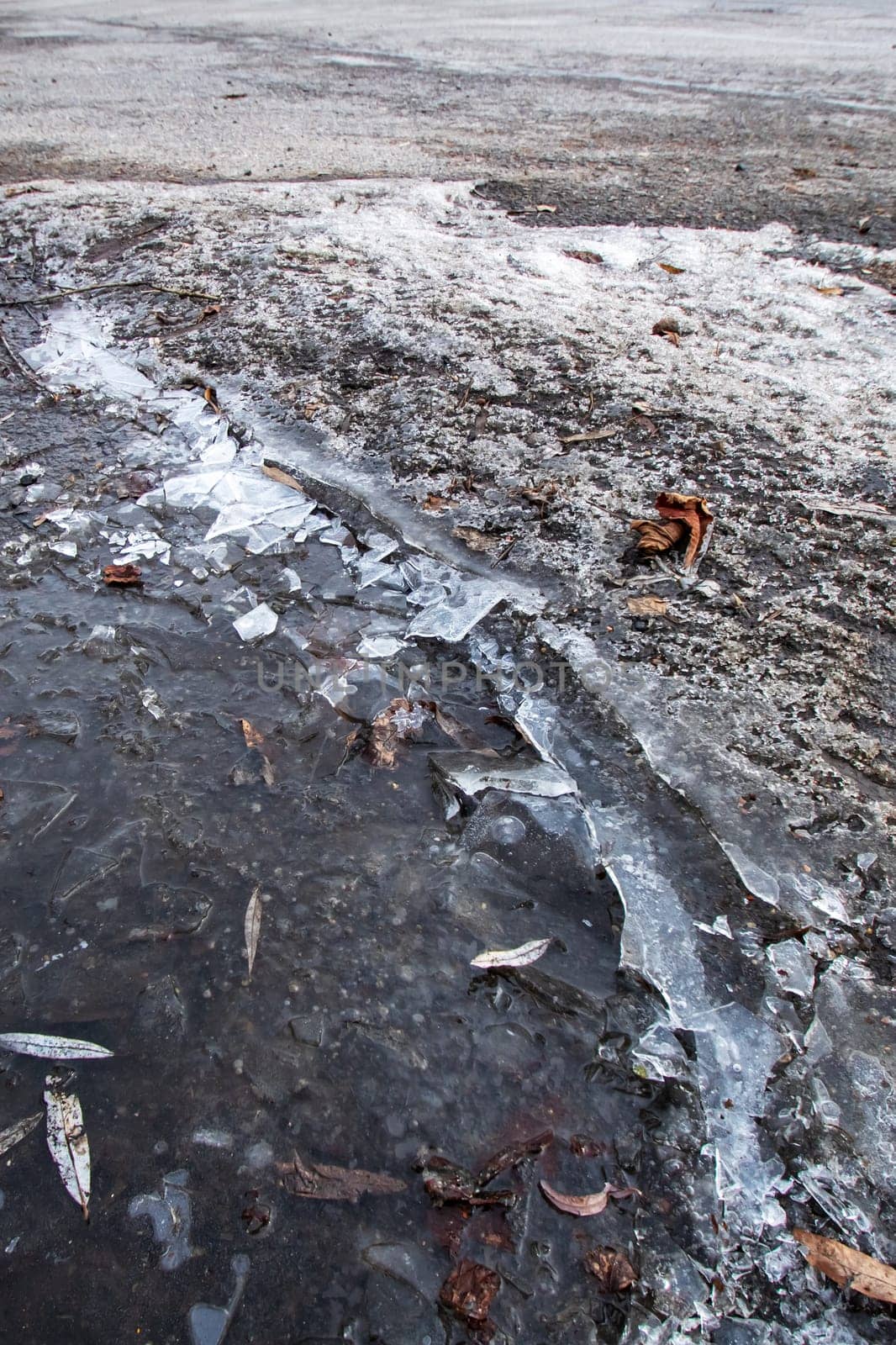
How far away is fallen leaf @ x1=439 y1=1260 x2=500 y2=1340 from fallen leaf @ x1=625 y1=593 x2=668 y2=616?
125cm

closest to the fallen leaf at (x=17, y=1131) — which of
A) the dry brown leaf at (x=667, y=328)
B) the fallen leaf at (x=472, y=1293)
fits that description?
the fallen leaf at (x=472, y=1293)

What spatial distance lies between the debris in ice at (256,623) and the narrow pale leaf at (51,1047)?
0.86m

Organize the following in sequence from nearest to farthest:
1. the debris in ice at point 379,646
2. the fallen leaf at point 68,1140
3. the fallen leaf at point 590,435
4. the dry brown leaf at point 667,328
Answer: the fallen leaf at point 68,1140 → the debris in ice at point 379,646 → the fallen leaf at point 590,435 → the dry brown leaf at point 667,328

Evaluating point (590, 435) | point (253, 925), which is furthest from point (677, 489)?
point (253, 925)

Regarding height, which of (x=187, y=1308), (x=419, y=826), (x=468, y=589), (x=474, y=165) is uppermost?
(x=474, y=165)

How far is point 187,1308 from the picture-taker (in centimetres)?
92

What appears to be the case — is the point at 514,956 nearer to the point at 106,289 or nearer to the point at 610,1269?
the point at 610,1269

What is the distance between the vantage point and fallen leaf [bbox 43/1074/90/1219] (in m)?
1.01

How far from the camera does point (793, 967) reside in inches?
48.8

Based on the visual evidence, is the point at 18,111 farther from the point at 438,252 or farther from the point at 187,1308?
the point at 187,1308

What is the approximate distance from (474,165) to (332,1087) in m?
4.55

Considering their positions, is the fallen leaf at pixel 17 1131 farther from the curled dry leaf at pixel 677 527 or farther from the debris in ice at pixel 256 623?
the curled dry leaf at pixel 677 527

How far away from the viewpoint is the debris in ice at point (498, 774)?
1493mm

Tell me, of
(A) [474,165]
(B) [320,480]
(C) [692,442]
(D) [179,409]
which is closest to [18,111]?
(A) [474,165]
